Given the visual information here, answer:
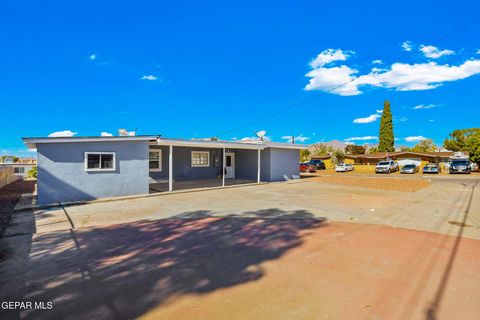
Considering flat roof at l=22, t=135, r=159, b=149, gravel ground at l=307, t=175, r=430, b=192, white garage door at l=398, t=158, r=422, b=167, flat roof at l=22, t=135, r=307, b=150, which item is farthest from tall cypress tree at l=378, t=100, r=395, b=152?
flat roof at l=22, t=135, r=159, b=149

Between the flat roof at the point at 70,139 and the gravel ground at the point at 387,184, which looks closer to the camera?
the flat roof at the point at 70,139

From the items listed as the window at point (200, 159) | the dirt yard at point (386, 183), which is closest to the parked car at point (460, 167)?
the dirt yard at point (386, 183)

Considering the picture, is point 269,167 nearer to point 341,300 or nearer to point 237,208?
point 237,208

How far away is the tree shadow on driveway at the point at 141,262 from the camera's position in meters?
3.27

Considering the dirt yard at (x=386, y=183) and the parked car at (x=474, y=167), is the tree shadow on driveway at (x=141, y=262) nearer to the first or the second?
the dirt yard at (x=386, y=183)

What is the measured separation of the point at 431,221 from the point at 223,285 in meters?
6.89

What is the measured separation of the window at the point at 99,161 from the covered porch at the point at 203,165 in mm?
3736

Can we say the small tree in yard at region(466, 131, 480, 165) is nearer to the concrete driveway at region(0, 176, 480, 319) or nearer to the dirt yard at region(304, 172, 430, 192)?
the dirt yard at region(304, 172, 430, 192)

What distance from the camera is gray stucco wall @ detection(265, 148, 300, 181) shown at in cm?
1927

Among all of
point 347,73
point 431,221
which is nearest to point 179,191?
point 431,221

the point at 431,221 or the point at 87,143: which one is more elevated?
the point at 87,143

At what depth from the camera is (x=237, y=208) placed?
9.33m

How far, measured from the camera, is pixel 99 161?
11172 millimetres

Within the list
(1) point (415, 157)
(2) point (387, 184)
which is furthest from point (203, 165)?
(1) point (415, 157)
